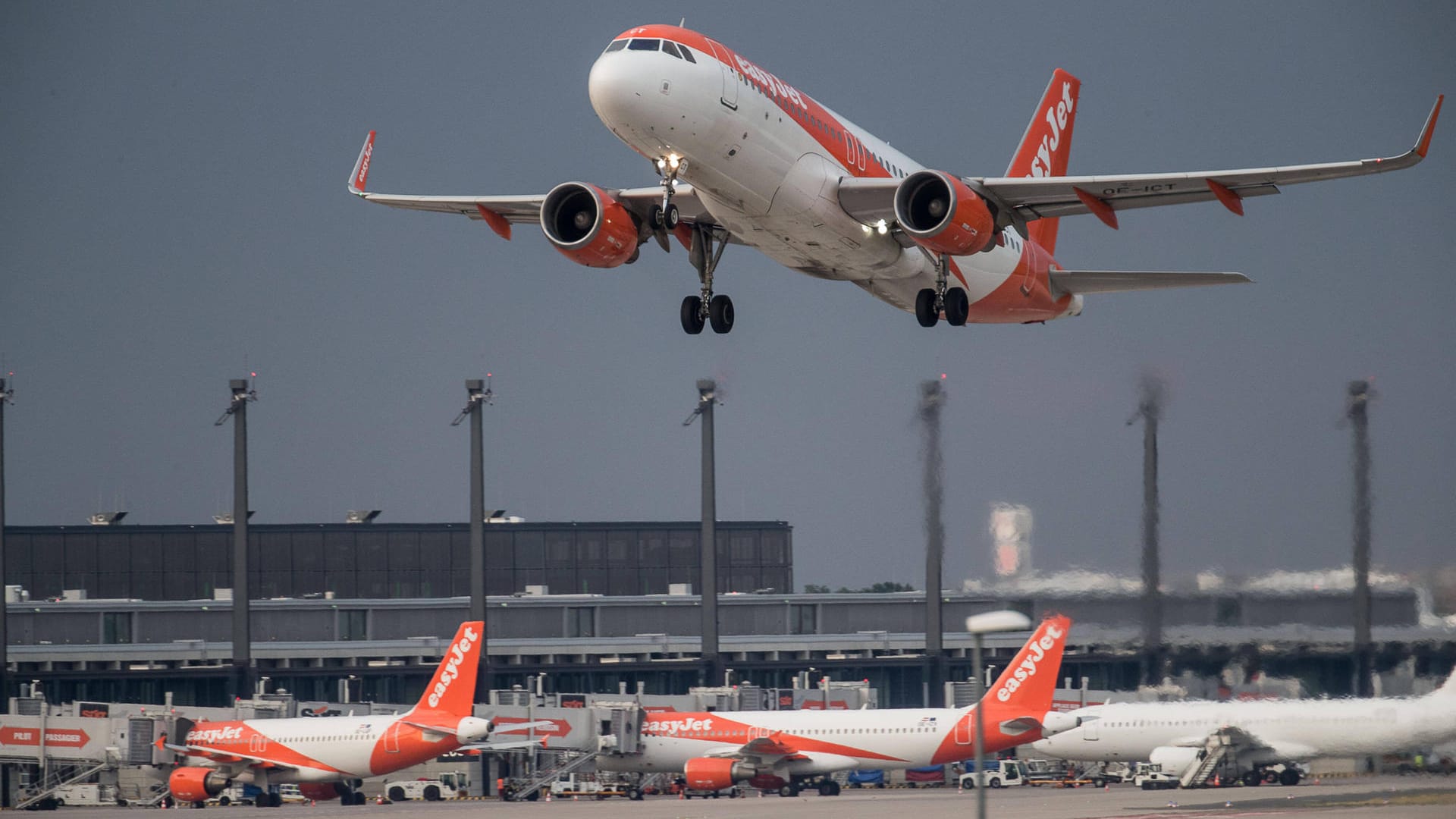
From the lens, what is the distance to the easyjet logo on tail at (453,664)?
5128cm

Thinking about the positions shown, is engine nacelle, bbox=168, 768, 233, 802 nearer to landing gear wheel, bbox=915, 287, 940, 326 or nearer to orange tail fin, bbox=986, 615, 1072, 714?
orange tail fin, bbox=986, 615, 1072, 714

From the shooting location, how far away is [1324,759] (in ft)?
142

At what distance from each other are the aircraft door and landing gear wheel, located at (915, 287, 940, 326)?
23.2ft

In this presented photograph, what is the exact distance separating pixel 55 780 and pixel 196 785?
6.52m

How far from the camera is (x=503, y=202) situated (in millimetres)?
34406

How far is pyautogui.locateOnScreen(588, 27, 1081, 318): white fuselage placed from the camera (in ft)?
92.4

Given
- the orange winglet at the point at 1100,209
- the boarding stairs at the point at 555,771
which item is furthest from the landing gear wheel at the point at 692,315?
the boarding stairs at the point at 555,771

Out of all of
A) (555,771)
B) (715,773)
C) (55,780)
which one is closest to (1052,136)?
(715,773)

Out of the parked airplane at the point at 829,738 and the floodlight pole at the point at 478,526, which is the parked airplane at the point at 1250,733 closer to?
the parked airplane at the point at 829,738

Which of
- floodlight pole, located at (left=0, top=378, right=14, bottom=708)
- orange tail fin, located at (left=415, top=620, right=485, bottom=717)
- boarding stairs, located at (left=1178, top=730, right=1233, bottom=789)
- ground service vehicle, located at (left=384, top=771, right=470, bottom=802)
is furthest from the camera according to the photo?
floodlight pole, located at (left=0, top=378, right=14, bottom=708)

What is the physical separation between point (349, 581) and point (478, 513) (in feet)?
122

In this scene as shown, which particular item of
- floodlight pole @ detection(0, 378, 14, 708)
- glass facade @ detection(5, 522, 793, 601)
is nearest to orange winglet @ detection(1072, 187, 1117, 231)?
floodlight pole @ detection(0, 378, 14, 708)

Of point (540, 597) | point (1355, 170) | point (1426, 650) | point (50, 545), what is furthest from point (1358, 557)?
point (50, 545)

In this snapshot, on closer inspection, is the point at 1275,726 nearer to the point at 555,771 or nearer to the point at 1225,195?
the point at 1225,195
